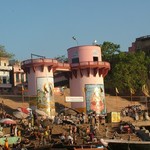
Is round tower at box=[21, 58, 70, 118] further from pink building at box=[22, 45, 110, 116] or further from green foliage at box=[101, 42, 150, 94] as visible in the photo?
green foliage at box=[101, 42, 150, 94]

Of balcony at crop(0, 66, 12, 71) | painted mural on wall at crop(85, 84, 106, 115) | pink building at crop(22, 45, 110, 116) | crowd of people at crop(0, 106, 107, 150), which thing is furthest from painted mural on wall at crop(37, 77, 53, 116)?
balcony at crop(0, 66, 12, 71)

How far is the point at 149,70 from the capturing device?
2616 inches

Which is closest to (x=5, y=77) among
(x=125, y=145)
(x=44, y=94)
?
(x=44, y=94)

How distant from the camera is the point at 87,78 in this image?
161ft

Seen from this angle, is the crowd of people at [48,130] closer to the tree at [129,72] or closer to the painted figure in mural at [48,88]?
the painted figure in mural at [48,88]

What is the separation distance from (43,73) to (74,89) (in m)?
4.83

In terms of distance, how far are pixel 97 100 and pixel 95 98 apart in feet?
1.24

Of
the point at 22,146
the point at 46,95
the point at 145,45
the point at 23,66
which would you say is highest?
the point at 145,45

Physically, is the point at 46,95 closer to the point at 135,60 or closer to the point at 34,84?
the point at 34,84

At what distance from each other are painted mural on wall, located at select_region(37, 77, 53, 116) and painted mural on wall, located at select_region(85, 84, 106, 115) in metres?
4.44

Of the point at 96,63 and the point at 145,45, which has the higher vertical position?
the point at 145,45

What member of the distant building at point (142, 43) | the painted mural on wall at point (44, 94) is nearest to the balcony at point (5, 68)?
the painted mural on wall at point (44, 94)

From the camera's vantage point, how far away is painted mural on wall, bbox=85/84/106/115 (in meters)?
48.3

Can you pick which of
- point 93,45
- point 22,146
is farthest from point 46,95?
point 22,146
